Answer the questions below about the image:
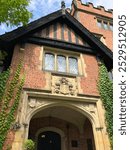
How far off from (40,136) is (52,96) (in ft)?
9.28

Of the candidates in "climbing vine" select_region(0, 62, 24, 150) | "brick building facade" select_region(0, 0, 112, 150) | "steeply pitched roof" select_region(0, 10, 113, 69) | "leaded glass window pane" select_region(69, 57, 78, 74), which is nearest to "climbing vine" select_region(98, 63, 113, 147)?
"brick building facade" select_region(0, 0, 112, 150)

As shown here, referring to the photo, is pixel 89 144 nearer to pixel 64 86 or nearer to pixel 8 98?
pixel 64 86

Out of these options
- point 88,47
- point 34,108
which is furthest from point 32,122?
point 88,47

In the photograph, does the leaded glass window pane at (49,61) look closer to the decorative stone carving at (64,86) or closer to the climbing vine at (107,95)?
the decorative stone carving at (64,86)

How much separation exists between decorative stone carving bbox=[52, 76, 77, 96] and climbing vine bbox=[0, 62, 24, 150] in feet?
4.61

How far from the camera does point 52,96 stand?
8.44m

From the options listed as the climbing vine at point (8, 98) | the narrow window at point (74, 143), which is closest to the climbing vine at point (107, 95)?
the narrow window at point (74, 143)

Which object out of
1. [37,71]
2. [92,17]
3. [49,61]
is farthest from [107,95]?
[92,17]

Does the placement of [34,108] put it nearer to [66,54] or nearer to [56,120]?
[56,120]

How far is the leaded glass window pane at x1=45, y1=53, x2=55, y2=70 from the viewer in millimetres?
9655

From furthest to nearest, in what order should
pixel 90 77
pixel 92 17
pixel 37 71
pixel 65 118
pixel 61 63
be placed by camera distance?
pixel 92 17 → pixel 65 118 → pixel 61 63 → pixel 90 77 → pixel 37 71

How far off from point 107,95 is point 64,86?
A: 2028 mm

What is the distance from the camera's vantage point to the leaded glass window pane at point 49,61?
9655 mm

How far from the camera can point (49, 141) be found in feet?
33.2
